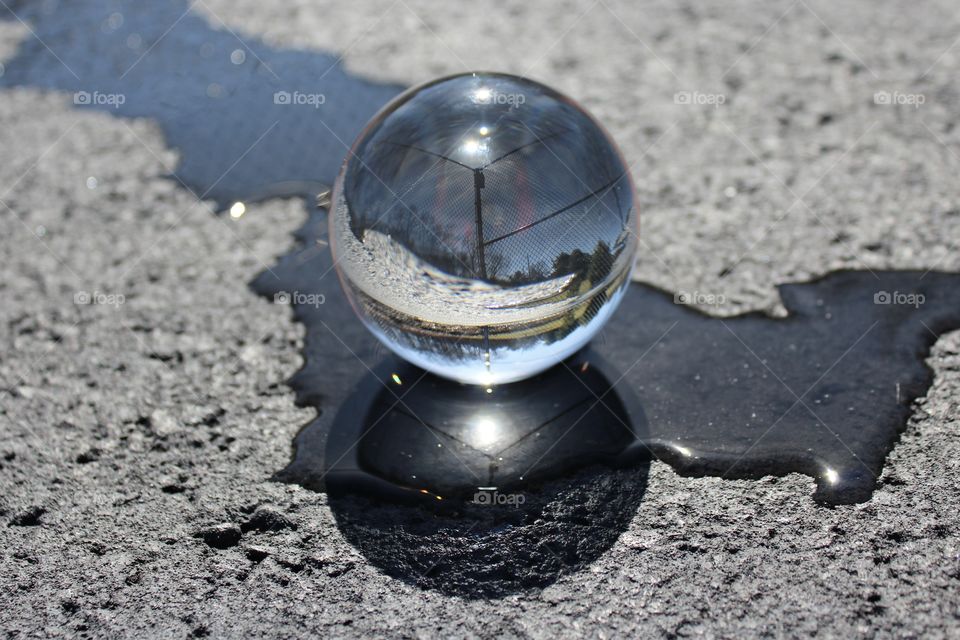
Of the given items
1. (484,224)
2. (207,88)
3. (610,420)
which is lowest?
(610,420)

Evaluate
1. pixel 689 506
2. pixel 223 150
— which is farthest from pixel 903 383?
pixel 223 150

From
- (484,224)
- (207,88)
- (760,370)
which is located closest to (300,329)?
(484,224)

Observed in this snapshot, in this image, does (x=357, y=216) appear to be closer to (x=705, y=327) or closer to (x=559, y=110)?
(x=559, y=110)

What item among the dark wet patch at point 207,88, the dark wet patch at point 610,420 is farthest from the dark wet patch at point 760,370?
the dark wet patch at point 207,88

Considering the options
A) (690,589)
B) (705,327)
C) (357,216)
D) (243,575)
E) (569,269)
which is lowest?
(690,589)

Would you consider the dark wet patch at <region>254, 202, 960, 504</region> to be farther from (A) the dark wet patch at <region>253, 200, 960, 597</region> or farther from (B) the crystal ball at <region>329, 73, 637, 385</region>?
(B) the crystal ball at <region>329, 73, 637, 385</region>

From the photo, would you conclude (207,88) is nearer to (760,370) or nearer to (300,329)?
(300,329)

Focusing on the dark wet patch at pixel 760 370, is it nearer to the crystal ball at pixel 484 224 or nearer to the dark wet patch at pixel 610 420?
the dark wet patch at pixel 610 420
